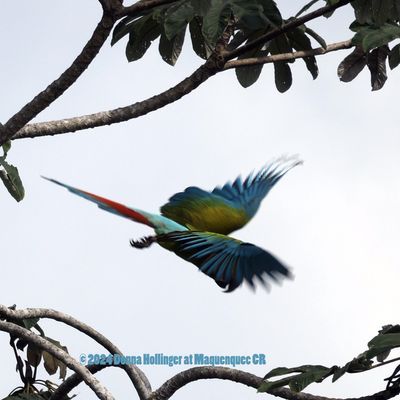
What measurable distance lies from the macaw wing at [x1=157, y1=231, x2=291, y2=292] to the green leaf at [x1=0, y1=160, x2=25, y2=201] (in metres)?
1.92

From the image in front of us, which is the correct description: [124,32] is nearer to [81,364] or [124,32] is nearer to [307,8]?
[307,8]

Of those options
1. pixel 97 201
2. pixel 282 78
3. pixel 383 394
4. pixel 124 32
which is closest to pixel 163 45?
pixel 124 32

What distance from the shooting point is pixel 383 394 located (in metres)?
4.67

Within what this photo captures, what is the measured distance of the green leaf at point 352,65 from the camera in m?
6.42

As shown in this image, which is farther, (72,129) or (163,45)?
(163,45)

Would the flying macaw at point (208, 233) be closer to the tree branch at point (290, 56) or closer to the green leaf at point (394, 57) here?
the tree branch at point (290, 56)

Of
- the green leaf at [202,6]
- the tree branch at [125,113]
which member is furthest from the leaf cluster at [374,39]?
the green leaf at [202,6]

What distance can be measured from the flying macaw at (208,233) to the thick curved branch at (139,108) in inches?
18.4

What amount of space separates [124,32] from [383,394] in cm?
268

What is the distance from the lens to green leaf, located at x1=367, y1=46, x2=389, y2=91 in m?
6.42

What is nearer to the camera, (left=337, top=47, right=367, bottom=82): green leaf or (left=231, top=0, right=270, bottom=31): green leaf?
(left=231, top=0, right=270, bottom=31): green leaf

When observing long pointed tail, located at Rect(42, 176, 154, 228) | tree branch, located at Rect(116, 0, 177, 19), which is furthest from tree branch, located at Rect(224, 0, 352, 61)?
long pointed tail, located at Rect(42, 176, 154, 228)

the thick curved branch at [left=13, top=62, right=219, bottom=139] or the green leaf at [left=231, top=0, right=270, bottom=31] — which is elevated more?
the green leaf at [left=231, top=0, right=270, bottom=31]

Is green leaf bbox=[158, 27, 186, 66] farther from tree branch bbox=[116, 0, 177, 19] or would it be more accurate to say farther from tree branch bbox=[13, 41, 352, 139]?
tree branch bbox=[116, 0, 177, 19]
